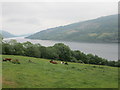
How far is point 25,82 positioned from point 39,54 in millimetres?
38881

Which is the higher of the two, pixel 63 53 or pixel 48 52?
pixel 48 52

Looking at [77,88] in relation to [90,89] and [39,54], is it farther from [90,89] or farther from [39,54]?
[39,54]

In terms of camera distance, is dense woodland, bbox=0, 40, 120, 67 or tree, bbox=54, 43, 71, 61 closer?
dense woodland, bbox=0, 40, 120, 67

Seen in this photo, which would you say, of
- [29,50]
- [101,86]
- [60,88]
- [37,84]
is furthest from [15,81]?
[29,50]

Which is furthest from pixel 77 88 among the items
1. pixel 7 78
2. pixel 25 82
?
pixel 7 78

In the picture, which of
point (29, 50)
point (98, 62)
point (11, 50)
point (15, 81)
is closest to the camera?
point (15, 81)

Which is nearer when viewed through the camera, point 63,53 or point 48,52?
point 48,52

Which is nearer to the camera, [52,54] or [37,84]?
[37,84]

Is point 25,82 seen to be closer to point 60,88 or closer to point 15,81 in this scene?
point 15,81

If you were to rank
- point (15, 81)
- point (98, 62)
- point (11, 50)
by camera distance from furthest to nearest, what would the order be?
point (98, 62), point (11, 50), point (15, 81)

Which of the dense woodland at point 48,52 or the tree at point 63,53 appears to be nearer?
the dense woodland at point 48,52

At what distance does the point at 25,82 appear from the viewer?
11.4 meters

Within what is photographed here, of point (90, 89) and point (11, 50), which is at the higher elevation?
point (11, 50)

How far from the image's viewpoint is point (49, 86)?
11.0 metres
